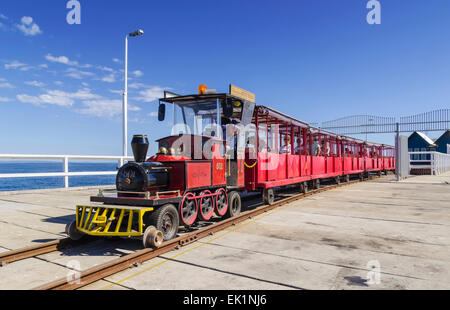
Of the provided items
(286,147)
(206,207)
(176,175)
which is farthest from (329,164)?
(176,175)

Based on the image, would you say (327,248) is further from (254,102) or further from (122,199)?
(254,102)

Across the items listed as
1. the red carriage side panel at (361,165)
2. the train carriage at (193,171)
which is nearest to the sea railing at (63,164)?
the train carriage at (193,171)

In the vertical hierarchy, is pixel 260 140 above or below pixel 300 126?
below

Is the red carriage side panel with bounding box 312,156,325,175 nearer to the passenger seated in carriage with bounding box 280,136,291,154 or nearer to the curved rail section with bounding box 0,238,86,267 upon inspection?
the passenger seated in carriage with bounding box 280,136,291,154

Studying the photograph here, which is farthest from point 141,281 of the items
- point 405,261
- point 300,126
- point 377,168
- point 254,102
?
point 377,168

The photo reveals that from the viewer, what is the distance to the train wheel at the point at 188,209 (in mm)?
6038

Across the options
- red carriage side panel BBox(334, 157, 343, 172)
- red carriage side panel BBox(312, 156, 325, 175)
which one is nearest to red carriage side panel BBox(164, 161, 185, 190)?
red carriage side panel BBox(312, 156, 325, 175)

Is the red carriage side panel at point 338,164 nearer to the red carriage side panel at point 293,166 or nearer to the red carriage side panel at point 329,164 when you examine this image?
the red carriage side panel at point 329,164

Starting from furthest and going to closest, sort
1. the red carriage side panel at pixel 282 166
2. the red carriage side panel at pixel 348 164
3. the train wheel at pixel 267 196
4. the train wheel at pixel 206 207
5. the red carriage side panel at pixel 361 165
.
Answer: the red carriage side panel at pixel 361 165
the red carriage side panel at pixel 348 164
the red carriage side panel at pixel 282 166
the train wheel at pixel 267 196
the train wheel at pixel 206 207

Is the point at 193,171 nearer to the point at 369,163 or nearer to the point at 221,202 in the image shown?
the point at 221,202

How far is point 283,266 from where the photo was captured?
439 centimetres

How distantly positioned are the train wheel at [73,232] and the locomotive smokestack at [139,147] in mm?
1622

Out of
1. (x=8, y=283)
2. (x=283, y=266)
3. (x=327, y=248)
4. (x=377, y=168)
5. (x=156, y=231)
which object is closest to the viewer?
(x=8, y=283)

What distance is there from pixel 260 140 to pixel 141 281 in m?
6.25
